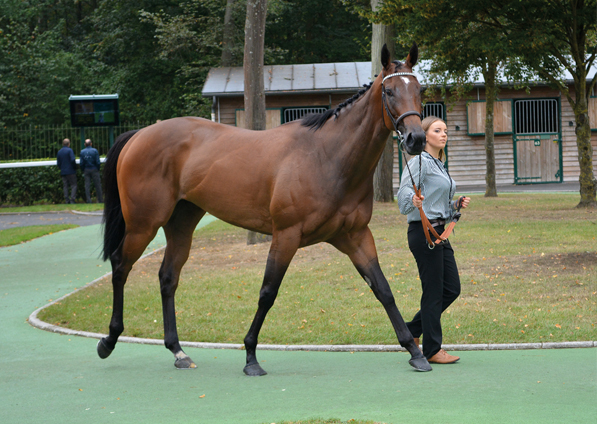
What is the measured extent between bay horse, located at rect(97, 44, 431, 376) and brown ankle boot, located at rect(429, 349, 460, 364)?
0.27 m

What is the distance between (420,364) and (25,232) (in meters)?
12.9

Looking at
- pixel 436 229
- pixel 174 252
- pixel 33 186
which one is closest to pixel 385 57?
pixel 436 229

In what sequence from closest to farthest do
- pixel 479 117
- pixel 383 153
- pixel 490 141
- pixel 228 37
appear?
pixel 383 153
pixel 490 141
pixel 479 117
pixel 228 37

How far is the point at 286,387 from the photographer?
15.3ft

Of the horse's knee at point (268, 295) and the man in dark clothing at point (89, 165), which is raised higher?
the man in dark clothing at point (89, 165)

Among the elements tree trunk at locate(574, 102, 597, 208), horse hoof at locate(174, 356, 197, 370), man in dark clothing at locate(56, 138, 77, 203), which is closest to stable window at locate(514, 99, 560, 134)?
tree trunk at locate(574, 102, 597, 208)

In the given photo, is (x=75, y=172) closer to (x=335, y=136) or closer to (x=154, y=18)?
(x=154, y=18)

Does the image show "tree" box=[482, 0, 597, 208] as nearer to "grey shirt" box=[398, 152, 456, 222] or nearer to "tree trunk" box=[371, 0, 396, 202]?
"tree trunk" box=[371, 0, 396, 202]

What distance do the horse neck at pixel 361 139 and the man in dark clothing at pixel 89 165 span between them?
18.2 meters

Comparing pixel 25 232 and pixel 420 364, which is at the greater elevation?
pixel 25 232

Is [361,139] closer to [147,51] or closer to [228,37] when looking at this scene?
[228,37]

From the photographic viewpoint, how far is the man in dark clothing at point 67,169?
71.8ft

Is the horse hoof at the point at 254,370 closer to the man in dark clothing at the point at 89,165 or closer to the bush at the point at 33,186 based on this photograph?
the man in dark clothing at the point at 89,165

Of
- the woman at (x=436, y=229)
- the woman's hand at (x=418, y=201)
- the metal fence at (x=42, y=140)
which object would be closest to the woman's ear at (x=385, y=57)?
the woman at (x=436, y=229)
